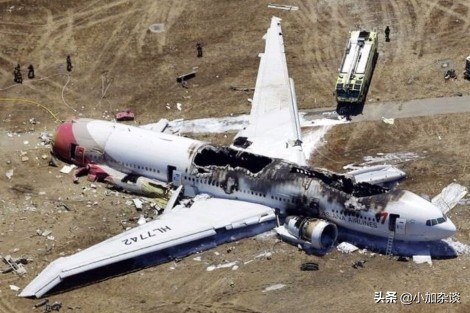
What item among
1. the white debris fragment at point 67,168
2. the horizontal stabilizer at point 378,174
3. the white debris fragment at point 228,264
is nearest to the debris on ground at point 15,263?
the white debris fragment at point 67,168

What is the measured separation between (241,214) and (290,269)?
5551mm

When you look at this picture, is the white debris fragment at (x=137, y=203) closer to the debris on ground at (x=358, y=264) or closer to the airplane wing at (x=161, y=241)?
the airplane wing at (x=161, y=241)

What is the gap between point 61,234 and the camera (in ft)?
203

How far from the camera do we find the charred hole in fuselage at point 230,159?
62.8m

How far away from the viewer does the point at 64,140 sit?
69.0 metres

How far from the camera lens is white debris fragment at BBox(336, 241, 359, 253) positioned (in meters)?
59.6

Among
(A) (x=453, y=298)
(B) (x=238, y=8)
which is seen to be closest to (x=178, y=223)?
(A) (x=453, y=298)

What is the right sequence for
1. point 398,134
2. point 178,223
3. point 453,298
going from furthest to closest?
point 398,134 → point 178,223 → point 453,298

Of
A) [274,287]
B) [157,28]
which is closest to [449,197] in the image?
[274,287]

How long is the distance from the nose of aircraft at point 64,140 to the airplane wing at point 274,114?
1221 centimetres

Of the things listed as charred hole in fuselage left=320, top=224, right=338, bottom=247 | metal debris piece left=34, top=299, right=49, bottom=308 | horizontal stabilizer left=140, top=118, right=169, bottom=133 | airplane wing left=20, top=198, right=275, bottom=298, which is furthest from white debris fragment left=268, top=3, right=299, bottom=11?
metal debris piece left=34, top=299, right=49, bottom=308

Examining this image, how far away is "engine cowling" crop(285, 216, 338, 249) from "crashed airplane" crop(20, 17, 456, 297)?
0.07 m

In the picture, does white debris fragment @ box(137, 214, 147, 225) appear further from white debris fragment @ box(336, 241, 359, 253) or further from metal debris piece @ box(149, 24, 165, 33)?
metal debris piece @ box(149, 24, 165, 33)

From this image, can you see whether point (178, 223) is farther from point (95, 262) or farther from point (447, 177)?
point (447, 177)
